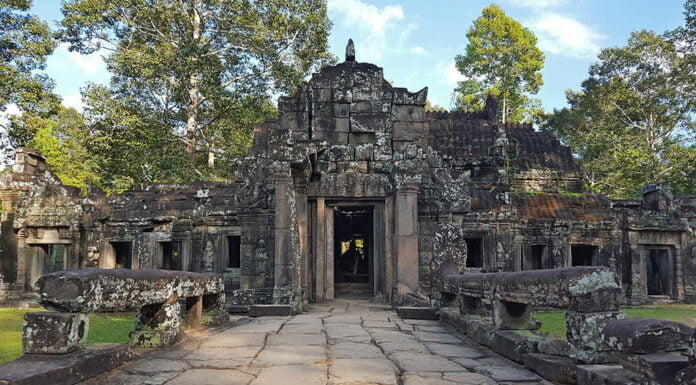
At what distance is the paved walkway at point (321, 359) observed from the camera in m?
3.91

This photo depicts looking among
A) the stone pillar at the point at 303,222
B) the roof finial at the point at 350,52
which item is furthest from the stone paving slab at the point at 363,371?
the roof finial at the point at 350,52

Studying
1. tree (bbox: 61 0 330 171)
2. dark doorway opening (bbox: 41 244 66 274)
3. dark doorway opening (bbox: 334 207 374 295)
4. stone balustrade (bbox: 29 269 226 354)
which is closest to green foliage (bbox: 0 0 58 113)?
tree (bbox: 61 0 330 171)

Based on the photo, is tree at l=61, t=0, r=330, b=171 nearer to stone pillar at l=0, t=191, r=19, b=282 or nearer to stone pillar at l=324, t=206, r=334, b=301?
stone pillar at l=0, t=191, r=19, b=282

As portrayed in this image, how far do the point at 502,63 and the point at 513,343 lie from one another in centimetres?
2990

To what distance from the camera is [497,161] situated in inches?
783

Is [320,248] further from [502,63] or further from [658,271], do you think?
[502,63]

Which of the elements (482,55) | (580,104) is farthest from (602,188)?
(482,55)

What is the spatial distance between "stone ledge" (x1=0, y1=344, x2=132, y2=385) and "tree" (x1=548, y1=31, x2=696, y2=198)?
23545 millimetres

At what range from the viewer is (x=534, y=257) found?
16.5m

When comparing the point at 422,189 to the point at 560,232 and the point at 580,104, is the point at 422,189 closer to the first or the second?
the point at 560,232

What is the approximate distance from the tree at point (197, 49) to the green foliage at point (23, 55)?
1129 millimetres

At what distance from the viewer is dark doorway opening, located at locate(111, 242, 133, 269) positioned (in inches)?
606

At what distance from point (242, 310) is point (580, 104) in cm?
2882

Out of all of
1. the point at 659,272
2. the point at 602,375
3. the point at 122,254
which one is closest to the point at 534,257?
the point at 659,272
